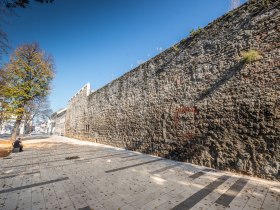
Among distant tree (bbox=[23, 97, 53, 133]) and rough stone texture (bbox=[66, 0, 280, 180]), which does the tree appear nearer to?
distant tree (bbox=[23, 97, 53, 133])

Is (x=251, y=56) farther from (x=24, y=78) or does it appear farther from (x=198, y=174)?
(x=24, y=78)

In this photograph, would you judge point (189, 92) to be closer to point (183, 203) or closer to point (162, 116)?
point (162, 116)

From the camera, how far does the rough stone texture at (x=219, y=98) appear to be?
4180 millimetres

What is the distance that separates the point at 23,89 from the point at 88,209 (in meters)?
15.9

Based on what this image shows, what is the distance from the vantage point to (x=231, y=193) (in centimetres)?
313

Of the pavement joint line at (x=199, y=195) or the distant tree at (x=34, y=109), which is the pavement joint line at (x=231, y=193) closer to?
the pavement joint line at (x=199, y=195)

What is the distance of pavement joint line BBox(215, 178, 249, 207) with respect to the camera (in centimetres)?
278

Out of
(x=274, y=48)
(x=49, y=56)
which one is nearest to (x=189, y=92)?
(x=274, y=48)

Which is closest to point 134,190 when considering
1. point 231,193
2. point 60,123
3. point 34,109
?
point 231,193

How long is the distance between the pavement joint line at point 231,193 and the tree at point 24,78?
16331 millimetres

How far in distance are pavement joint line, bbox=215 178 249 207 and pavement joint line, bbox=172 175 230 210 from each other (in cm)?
25

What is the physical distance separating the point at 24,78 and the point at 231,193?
18.1 metres

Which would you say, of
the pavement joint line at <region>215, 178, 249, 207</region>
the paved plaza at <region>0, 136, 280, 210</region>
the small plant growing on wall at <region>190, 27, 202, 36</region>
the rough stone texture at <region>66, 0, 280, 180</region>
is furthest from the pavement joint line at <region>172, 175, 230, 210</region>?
the small plant growing on wall at <region>190, 27, 202, 36</region>

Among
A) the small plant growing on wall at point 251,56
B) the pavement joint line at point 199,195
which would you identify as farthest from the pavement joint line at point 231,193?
the small plant growing on wall at point 251,56
